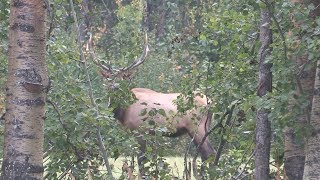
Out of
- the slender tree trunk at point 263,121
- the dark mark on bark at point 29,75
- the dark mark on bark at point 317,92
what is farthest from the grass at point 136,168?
the dark mark on bark at point 29,75

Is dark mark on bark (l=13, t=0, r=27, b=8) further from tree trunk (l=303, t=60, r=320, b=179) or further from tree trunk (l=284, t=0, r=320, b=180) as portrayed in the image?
tree trunk (l=303, t=60, r=320, b=179)

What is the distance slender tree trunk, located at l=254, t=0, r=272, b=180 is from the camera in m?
5.70

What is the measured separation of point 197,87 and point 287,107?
257 centimetres

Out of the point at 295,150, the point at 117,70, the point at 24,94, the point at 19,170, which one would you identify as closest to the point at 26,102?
the point at 24,94

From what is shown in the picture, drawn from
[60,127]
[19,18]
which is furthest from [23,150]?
[60,127]

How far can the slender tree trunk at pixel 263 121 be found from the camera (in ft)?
18.7

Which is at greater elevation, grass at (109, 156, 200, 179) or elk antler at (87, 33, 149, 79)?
elk antler at (87, 33, 149, 79)

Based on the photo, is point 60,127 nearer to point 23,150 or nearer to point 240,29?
point 23,150

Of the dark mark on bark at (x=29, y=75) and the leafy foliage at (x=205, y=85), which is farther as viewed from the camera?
the leafy foliage at (x=205, y=85)

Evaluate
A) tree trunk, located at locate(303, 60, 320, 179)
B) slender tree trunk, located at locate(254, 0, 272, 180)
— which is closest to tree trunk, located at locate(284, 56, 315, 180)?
slender tree trunk, located at locate(254, 0, 272, 180)

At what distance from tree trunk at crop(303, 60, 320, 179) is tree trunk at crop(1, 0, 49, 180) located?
158cm

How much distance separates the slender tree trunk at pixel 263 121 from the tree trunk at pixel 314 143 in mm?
725

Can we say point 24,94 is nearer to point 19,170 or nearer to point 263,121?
point 19,170

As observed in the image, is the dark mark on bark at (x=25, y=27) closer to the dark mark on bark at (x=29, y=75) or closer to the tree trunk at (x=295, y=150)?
the dark mark on bark at (x=29, y=75)
